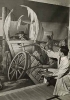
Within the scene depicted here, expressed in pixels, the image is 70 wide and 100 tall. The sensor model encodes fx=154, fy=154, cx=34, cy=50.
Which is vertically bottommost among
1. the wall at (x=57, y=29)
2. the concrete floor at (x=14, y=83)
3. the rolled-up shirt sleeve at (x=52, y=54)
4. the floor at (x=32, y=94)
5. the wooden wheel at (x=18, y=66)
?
the floor at (x=32, y=94)

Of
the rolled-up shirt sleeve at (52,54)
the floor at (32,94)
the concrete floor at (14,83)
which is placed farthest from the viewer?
the rolled-up shirt sleeve at (52,54)

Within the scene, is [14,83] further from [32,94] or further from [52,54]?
[52,54]

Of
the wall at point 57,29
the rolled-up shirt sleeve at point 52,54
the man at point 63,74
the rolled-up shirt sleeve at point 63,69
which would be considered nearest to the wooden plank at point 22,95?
the man at point 63,74

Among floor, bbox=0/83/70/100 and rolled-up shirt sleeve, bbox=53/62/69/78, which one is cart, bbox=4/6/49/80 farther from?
rolled-up shirt sleeve, bbox=53/62/69/78

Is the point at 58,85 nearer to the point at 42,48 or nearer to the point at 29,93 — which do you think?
the point at 29,93

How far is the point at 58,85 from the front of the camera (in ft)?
13.6

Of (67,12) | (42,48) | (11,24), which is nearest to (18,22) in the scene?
(11,24)

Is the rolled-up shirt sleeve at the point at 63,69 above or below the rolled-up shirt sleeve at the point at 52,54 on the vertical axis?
below

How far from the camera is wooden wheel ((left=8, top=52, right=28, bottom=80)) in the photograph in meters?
4.54

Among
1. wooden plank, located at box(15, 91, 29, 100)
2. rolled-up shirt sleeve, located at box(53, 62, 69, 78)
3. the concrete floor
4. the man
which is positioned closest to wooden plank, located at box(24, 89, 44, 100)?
wooden plank, located at box(15, 91, 29, 100)

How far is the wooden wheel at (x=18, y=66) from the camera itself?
454cm

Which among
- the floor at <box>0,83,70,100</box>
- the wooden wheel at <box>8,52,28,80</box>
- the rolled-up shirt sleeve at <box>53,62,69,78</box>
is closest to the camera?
the rolled-up shirt sleeve at <box>53,62,69,78</box>

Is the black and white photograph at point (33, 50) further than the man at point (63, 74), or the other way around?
the black and white photograph at point (33, 50)

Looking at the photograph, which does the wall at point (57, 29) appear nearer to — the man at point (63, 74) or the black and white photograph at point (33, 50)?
the black and white photograph at point (33, 50)
